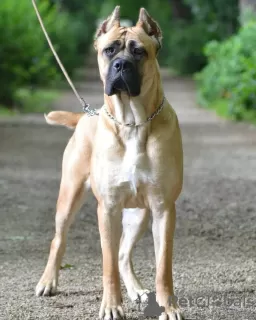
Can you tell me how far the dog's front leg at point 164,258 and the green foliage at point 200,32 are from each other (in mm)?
32330

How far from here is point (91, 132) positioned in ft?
19.6

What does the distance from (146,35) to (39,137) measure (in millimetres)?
11756

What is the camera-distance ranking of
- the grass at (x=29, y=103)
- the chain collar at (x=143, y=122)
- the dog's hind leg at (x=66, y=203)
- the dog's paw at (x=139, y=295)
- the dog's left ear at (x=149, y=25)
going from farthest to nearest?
the grass at (x=29, y=103)
the dog's hind leg at (x=66, y=203)
the dog's paw at (x=139, y=295)
the dog's left ear at (x=149, y=25)
the chain collar at (x=143, y=122)

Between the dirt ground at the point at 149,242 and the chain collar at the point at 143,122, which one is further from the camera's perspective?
the dirt ground at the point at 149,242

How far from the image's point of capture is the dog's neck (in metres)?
5.48

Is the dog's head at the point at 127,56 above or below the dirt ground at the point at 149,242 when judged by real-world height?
above

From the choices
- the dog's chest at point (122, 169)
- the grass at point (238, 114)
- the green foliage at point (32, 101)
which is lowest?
the green foliage at point (32, 101)

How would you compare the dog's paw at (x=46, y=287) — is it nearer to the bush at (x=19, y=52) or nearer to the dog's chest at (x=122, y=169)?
the dog's chest at (x=122, y=169)

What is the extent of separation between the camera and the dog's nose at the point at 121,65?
17.3 ft

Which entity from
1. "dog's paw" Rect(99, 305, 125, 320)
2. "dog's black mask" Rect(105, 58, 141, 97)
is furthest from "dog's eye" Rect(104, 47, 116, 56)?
"dog's paw" Rect(99, 305, 125, 320)

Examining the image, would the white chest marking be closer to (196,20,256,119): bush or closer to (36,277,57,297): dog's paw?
(36,277,57,297): dog's paw

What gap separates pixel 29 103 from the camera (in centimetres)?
2470

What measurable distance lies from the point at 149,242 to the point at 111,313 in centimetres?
240

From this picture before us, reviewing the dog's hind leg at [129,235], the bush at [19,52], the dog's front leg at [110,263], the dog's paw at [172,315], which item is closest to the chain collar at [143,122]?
the dog's front leg at [110,263]
